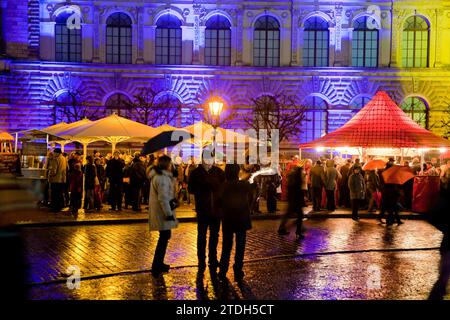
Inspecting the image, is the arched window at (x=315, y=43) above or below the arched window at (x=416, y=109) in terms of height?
above

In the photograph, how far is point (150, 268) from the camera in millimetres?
9219

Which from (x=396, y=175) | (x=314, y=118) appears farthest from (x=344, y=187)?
(x=314, y=118)

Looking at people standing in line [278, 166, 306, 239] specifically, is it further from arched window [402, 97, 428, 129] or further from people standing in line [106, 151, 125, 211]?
arched window [402, 97, 428, 129]

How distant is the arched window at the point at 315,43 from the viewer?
37062 millimetres

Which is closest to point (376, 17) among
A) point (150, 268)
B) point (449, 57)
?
point (449, 57)

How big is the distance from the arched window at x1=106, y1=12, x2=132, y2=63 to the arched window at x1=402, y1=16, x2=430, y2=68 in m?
17.6

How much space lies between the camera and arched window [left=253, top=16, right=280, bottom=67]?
37.0 m

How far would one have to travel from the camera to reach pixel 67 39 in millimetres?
36156

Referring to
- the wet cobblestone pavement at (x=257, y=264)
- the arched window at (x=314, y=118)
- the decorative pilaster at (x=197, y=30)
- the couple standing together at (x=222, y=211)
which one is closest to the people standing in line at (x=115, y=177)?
the wet cobblestone pavement at (x=257, y=264)

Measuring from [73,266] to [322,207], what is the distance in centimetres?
1250

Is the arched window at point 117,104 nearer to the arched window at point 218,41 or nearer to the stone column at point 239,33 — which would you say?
the arched window at point 218,41

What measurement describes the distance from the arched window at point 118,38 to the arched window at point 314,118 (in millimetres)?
11768

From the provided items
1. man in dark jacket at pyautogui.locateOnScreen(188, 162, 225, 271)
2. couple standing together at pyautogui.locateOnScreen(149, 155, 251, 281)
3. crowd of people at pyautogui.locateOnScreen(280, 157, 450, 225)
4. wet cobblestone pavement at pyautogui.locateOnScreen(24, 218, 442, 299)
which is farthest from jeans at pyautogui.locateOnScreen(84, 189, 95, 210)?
couple standing together at pyautogui.locateOnScreen(149, 155, 251, 281)
